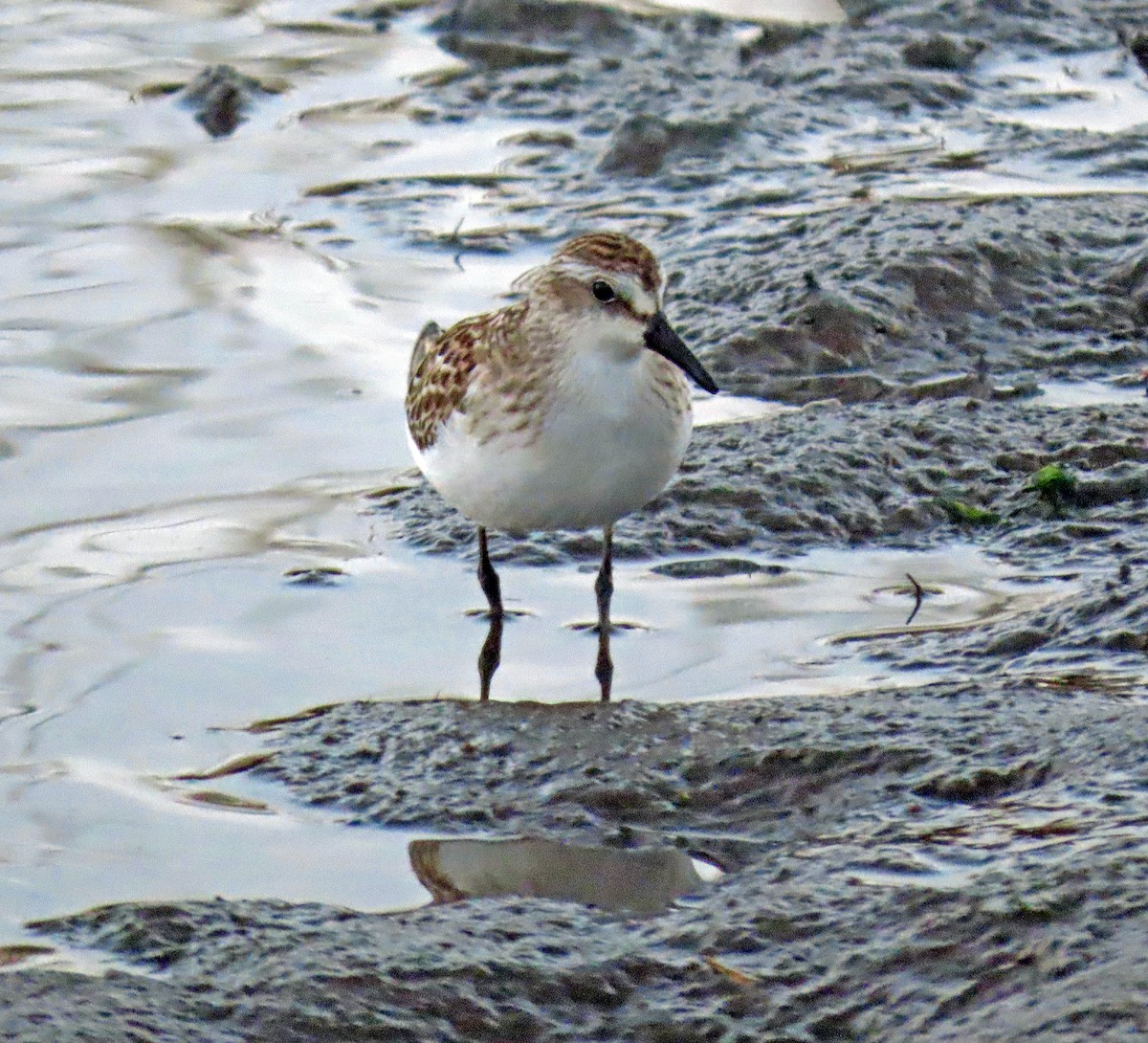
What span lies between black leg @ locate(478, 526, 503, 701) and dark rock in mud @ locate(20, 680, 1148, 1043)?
535 mm

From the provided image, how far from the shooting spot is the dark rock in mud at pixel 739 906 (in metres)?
3.98

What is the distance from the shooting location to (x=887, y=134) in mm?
10562

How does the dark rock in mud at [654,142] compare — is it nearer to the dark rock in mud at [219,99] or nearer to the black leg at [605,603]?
the dark rock in mud at [219,99]

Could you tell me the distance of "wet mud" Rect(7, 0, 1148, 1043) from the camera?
407cm

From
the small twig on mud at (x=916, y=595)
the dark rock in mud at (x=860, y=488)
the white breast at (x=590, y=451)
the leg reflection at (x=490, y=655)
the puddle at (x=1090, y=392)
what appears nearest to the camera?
the white breast at (x=590, y=451)

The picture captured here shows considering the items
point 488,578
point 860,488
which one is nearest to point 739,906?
point 488,578

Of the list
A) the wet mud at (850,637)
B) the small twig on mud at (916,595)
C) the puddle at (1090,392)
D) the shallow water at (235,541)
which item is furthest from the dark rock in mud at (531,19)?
the small twig on mud at (916,595)

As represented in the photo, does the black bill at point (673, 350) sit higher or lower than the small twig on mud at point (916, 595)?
higher

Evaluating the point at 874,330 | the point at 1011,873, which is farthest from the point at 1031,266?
the point at 1011,873

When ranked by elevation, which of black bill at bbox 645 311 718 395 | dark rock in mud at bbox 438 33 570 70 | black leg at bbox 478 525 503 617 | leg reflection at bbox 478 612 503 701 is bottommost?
leg reflection at bbox 478 612 503 701

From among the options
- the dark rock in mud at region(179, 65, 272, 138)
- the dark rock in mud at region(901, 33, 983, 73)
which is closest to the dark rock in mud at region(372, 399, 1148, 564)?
the dark rock in mud at region(179, 65, 272, 138)

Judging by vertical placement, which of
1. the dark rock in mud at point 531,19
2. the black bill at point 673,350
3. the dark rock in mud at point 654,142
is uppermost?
the black bill at point 673,350

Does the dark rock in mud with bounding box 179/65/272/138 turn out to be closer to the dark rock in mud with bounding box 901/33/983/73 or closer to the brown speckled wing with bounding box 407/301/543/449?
the dark rock in mud with bounding box 901/33/983/73

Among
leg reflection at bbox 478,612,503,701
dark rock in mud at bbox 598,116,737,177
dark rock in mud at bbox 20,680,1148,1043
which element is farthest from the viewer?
dark rock in mud at bbox 598,116,737,177
